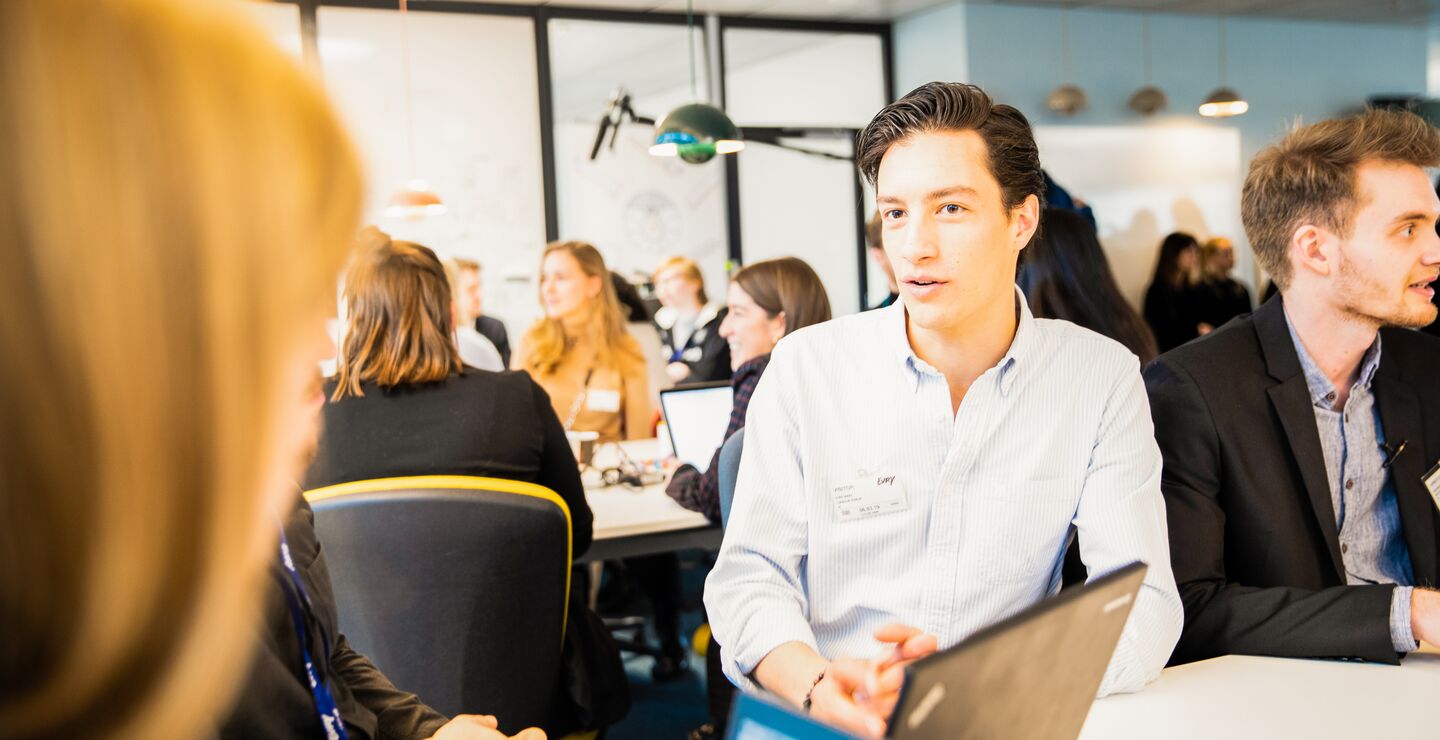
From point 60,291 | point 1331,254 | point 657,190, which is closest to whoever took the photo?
point 60,291

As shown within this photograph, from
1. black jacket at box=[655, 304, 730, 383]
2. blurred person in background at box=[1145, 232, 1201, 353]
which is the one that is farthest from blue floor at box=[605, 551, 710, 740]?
blurred person in background at box=[1145, 232, 1201, 353]

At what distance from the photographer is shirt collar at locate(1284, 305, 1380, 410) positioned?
1925mm

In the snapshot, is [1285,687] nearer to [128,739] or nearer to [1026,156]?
[1026,156]

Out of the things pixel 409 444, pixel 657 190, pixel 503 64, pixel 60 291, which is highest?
pixel 503 64

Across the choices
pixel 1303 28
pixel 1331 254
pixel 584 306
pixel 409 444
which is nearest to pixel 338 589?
pixel 409 444

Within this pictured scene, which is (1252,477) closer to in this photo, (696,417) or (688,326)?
(696,417)

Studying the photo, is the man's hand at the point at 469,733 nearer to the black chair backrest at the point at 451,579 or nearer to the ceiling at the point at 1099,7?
the black chair backrest at the point at 451,579

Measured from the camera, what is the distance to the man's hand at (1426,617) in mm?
1524

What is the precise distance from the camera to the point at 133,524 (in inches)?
18.3

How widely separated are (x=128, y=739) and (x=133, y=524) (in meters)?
0.11

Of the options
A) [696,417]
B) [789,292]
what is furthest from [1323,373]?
[696,417]

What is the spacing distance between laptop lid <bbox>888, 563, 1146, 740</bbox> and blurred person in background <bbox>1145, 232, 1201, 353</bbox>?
809cm

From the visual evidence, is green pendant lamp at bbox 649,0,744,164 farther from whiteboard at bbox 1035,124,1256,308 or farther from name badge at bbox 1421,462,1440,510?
whiteboard at bbox 1035,124,1256,308

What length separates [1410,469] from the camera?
1.89 m
